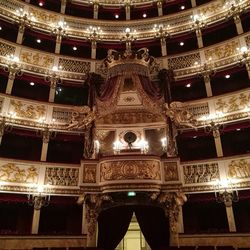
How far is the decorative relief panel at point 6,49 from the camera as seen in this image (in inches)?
557

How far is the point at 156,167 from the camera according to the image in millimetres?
9945

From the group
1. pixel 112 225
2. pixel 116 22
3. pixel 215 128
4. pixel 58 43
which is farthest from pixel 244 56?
pixel 58 43

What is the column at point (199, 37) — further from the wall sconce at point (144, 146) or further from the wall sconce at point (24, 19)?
the wall sconce at point (24, 19)

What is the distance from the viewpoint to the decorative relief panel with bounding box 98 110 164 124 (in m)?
11.6

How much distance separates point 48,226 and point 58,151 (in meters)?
3.92

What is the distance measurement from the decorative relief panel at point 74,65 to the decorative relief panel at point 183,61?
4871mm

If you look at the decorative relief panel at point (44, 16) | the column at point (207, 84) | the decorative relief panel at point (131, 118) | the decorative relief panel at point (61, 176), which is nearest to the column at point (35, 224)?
the decorative relief panel at point (61, 176)

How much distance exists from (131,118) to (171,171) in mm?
2966

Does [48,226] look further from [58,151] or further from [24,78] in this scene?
[24,78]

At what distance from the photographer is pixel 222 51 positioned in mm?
14508

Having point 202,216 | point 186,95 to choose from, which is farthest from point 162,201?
point 186,95

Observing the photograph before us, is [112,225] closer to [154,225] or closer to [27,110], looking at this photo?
[154,225]

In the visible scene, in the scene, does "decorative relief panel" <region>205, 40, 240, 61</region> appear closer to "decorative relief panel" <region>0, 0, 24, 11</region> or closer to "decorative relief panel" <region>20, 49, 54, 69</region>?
"decorative relief panel" <region>20, 49, 54, 69</region>

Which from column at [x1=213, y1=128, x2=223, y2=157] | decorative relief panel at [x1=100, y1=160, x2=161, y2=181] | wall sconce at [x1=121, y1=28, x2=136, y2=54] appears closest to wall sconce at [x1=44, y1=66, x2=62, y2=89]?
wall sconce at [x1=121, y1=28, x2=136, y2=54]
